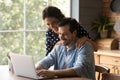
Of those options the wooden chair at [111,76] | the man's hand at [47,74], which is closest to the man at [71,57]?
the man's hand at [47,74]

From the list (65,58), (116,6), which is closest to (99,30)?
(116,6)

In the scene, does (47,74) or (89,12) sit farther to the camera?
(89,12)

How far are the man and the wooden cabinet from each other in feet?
5.44

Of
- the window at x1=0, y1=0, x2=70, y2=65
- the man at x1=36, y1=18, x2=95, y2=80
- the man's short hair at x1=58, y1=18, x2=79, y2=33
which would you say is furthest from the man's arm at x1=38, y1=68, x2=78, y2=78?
the window at x1=0, y1=0, x2=70, y2=65

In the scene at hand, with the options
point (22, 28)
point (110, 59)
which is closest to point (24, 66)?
point (110, 59)

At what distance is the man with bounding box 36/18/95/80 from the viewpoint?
2309mm

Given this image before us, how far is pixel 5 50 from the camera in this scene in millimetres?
Answer: 4430

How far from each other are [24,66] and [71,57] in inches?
16.4

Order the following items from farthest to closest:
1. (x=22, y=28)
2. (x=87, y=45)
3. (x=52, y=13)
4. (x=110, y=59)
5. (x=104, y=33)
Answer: (x=104, y=33), (x=22, y=28), (x=110, y=59), (x=52, y=13), (x=87, y=45)

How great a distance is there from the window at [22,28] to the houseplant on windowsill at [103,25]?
52 centimetres

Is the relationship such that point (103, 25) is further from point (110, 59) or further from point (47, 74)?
point (47, 74)

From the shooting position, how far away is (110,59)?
4199 millimetres

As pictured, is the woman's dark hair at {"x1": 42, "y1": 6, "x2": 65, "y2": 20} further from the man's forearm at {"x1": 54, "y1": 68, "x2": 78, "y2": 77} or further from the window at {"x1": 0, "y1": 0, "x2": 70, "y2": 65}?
the window at {"x1": 0, "y1": 0, "x2": 70, "y2": 65}

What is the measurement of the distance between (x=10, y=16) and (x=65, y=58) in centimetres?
→ 210
